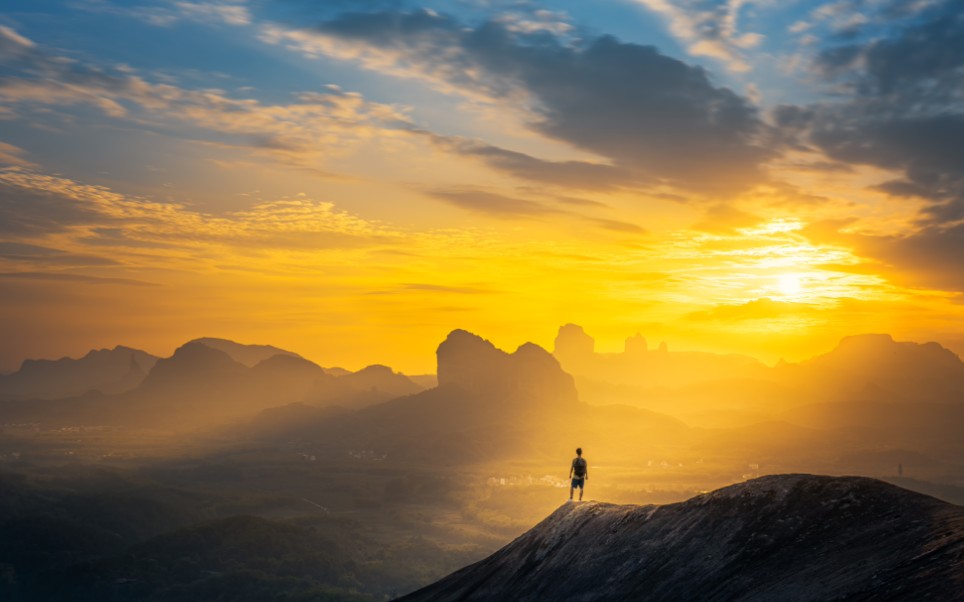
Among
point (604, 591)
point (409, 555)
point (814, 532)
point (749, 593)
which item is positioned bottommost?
Answer: point (409, 555)

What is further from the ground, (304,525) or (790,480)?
(790,480)

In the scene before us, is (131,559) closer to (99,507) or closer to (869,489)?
(99,507)

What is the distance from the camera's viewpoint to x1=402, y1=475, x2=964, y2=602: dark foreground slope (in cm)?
2217

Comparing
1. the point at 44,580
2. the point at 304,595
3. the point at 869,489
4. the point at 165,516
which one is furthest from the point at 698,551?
the point at 165,516

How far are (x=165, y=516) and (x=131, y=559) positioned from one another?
177 ft

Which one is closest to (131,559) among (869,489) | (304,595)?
(304,595)

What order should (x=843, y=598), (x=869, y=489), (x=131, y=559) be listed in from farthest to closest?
(x=131, y=559) < (x=869, y=489) < (x=843, y=598)

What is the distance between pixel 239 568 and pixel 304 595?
18578 mm

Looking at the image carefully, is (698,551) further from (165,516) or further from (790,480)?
(165,516)

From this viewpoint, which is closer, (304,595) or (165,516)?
(304,595)

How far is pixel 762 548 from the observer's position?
27.2 metres

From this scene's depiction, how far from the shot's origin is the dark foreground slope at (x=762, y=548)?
72.7 feet

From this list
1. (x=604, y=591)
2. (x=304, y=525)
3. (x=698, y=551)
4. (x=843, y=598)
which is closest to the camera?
(x=843, y=598)

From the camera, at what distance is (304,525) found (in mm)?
179125
